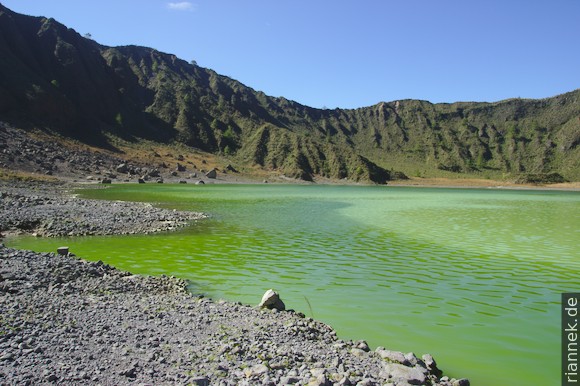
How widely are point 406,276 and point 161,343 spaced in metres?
11.5

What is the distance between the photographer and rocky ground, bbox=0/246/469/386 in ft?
25.9

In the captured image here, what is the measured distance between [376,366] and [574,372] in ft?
15.7

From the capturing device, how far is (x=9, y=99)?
372 feet

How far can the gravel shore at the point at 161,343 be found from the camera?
26.0 ft

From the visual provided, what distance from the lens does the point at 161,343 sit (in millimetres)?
9492

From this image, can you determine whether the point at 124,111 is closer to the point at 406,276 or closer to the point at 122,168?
the point at 122,168

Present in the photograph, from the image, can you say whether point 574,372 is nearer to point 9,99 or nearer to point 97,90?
point 9,99

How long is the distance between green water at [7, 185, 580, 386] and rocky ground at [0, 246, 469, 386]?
1.80 metres

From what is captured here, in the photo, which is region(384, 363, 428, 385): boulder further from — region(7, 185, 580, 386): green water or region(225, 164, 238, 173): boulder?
region(225, 164, 238, 173): boulder

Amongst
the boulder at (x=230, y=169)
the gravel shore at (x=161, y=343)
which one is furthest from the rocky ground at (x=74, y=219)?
the boulder at (x=230, y=169)

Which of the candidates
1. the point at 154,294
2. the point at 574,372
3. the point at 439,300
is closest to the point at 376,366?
the point at 574,372

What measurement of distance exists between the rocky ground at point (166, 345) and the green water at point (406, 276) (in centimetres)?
180

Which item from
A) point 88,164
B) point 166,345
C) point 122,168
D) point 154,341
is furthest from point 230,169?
point 166,345

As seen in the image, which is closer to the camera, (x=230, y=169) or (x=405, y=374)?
(x=405, y=374)
